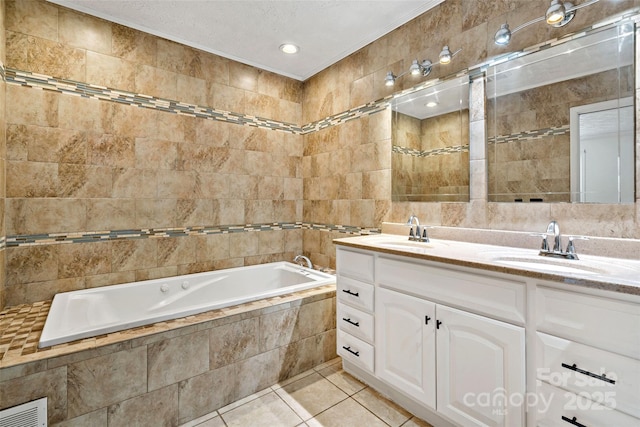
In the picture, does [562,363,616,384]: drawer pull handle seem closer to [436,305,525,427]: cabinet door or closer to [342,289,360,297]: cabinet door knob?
[436,305,525,427]: cabinet door

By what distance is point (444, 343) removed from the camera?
1.42 metres

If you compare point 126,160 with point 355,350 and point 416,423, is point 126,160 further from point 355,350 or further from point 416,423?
point 416,423

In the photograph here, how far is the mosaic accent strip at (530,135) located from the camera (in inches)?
60.2

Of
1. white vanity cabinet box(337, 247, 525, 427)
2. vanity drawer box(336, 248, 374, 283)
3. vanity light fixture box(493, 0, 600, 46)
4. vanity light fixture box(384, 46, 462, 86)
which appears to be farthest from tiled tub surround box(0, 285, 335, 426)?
vanity light fixture box(493, 0, 600, 46)

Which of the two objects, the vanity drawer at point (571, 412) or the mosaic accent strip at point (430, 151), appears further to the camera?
the mosaic accent strip at point (430, 151)

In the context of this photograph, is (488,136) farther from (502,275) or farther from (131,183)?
(131,183)

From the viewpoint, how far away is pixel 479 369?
1287 mm

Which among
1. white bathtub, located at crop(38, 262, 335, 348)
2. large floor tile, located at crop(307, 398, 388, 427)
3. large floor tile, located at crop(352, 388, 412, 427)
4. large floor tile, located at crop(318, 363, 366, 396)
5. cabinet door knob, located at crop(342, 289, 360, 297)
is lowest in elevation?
large floor tile, located at crop(307, 398, 388, 427)

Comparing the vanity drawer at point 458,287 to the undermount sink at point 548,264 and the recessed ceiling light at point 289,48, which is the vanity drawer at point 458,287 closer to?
the undermount sink at point 548,264

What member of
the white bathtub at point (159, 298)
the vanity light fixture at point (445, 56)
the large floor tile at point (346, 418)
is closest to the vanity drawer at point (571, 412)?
the large floor tile at point (346, 418)

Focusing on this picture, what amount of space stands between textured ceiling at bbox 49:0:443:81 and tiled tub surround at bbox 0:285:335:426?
2020mm

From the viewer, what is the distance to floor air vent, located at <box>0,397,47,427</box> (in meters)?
1.22

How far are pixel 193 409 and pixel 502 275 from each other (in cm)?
173

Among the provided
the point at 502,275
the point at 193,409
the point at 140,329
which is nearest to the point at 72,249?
the point at 140,329
